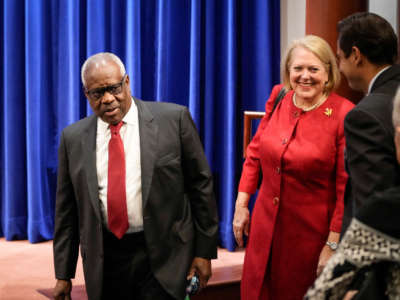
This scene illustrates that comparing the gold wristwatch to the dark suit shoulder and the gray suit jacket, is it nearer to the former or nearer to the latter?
the gray suit jacket

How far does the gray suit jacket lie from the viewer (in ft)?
6.81

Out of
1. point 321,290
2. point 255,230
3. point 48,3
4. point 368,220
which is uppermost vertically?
point 48,3

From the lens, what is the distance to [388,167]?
1503mm

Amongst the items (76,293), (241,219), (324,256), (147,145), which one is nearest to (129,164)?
(147,145)

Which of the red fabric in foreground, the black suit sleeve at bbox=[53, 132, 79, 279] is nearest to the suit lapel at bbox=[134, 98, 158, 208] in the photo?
the black suit sleeve at bbox=[53, 132, 79, 279]

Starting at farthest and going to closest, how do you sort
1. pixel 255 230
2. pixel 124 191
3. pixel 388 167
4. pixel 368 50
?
pixel 255 230
pixel 124 191
pixel 368 50
pixel 388 167

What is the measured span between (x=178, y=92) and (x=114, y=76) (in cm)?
236

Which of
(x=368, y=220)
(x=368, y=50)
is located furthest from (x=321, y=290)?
(x=368, y=50)

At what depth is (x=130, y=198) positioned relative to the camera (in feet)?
6.85

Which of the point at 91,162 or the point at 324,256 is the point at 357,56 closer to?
the point at 324,256

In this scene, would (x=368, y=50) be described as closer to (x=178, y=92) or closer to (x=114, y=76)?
(x=114, y=76)

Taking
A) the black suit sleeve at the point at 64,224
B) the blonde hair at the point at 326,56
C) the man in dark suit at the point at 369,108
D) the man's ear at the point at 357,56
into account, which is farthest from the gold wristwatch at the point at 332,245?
the black suit sleeve at the point at 64,224

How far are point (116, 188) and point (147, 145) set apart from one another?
19 centimetres

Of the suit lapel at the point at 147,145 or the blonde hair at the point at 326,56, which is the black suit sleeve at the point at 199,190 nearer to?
the suit lapel at the point at 147,145
